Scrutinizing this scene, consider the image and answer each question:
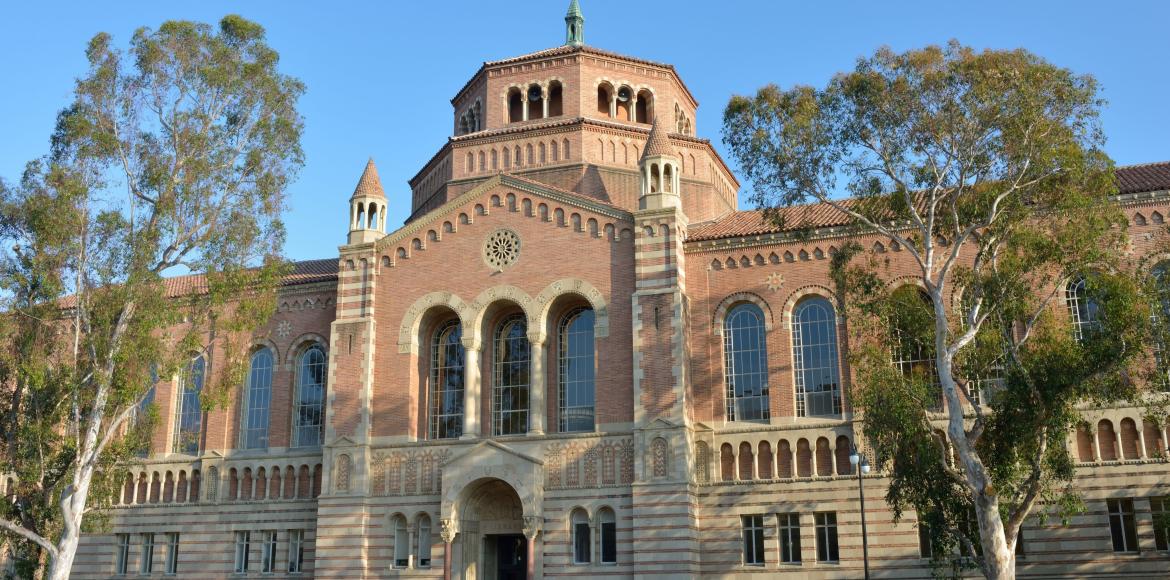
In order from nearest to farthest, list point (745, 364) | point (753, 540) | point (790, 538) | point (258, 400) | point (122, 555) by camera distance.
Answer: point (790, 538) → point (753, 540) → point (745, 364) → point (122, 555) → point (258, 400)

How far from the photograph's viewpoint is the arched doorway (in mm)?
33062

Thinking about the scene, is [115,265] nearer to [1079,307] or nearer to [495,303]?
[495,303]

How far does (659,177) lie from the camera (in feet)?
111

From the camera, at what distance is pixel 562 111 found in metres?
40.9

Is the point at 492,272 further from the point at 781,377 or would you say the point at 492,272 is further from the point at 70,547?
the point at 70,547

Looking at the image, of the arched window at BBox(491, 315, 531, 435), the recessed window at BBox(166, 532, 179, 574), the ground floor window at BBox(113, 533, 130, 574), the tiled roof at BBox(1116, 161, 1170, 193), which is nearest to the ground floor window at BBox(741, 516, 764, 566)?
the arched window at BBox(491, 315, 531, 435)

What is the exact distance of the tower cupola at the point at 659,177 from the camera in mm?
33438

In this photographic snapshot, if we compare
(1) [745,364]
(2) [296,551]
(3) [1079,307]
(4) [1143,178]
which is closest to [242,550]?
(2) [296,551]

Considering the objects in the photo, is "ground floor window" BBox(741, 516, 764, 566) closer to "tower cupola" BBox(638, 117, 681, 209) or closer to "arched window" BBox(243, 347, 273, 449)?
"tower cupola" BBox(638, 117, 681, 209)

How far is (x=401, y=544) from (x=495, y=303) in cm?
820

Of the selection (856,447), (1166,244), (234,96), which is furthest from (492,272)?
(1166,244)

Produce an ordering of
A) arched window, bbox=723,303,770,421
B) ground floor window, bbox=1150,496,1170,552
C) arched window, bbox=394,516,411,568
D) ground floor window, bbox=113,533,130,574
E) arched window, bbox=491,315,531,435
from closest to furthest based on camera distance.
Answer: ground floor window, bbox=1150,496,1170,552
arched window, bbox=723,303,770,421
arched window, bbox=394,516,411,568
arched window, bbox=491,315,531,435
ground floor window, bbox=113,533,130,574

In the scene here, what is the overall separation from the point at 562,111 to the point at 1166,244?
22075 mm

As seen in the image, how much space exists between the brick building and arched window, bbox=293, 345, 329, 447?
0.09 metres
